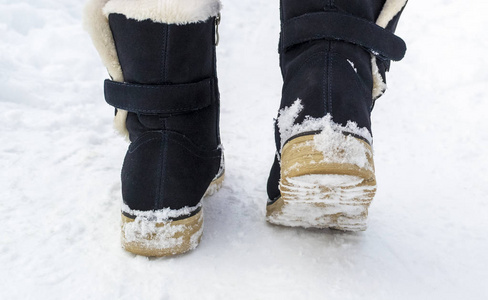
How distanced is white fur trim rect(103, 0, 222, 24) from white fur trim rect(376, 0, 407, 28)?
39cm

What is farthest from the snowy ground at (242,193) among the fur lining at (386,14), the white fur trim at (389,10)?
the white fur trim at (389,10)

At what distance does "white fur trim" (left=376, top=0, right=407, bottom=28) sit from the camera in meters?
0.94

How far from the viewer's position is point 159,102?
0.92 metres

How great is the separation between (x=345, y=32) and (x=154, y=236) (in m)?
0.58

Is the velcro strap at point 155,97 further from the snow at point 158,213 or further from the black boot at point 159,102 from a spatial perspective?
the snow at point 158,213

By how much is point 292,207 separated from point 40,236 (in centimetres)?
57

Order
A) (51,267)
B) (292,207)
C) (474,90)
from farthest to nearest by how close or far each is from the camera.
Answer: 1. (474,90)
2. (292,207)
3. (51,267)

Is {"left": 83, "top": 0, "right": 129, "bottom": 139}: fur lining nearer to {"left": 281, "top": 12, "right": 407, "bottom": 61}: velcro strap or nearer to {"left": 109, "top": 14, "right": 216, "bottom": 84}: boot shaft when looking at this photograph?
{"left": 109, "top": 14, "right": 216, "bottom": 84}: boot shaft

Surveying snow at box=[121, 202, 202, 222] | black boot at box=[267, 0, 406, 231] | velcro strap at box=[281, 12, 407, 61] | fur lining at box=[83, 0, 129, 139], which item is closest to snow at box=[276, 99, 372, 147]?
black boot at box=[267, 0, 406, 231]

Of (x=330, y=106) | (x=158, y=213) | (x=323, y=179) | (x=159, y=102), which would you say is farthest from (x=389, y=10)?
(x=158, y=213)

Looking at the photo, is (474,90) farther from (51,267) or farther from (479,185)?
(51,267)

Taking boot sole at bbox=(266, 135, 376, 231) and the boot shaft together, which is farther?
the boot shaft

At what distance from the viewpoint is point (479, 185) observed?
1.34 m

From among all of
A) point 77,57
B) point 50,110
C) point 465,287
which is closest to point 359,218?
point 465,287
